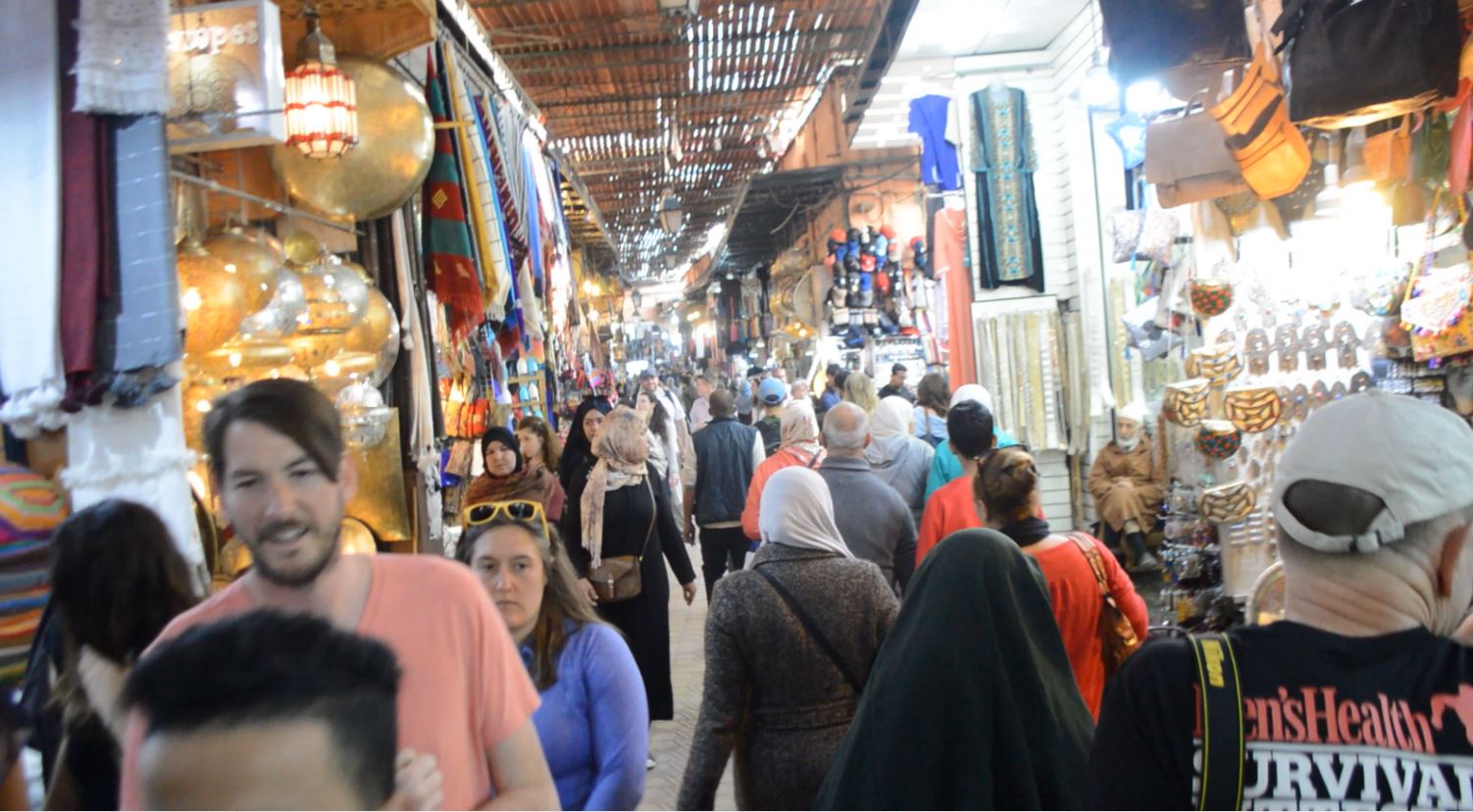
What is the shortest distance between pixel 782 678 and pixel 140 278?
1.96 meters

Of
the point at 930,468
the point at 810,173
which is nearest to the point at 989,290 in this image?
the point at 930,468

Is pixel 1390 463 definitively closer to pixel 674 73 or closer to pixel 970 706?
pixel 970 706

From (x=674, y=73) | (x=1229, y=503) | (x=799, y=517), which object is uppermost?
(x=674, y=73)

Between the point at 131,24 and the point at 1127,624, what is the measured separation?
10.1 ft

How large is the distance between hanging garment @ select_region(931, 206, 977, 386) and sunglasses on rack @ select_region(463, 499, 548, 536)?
250 inches

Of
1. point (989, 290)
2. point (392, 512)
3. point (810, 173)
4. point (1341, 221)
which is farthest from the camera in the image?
point (810, 173)

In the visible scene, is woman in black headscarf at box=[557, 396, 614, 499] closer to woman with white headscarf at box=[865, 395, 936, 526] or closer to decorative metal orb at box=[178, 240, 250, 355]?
woman with white headscarf at box=[865, 395, 936, 526]

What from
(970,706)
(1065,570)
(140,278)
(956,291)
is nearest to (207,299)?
(140,278)

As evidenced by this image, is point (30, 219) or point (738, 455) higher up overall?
point (30, 219)

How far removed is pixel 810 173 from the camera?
13.1m

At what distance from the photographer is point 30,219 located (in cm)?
291

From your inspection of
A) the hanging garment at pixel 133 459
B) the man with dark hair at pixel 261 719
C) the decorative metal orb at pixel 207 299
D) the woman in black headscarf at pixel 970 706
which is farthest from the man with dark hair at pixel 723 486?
the man with dark hair at pixel 261 719

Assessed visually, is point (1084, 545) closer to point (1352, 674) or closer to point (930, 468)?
point (1352, 674)

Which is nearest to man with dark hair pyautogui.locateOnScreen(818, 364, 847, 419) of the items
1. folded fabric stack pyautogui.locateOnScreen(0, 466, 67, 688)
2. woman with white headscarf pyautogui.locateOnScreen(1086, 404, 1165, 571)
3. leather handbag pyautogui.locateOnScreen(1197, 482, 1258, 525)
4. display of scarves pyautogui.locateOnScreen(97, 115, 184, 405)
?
woman with white headscarf pyautogui.locateOnScreen(1086, 404, 1165, 571)
